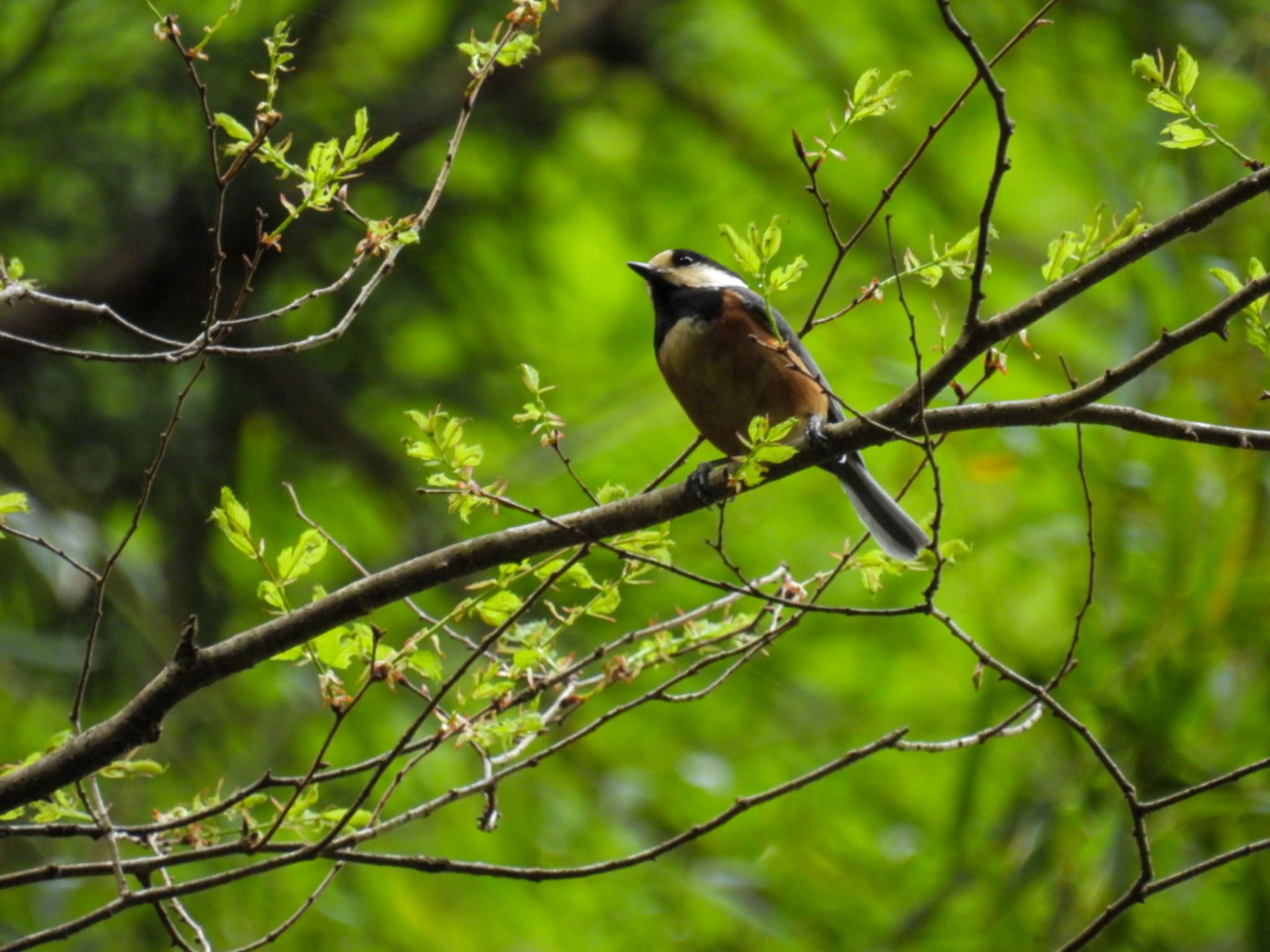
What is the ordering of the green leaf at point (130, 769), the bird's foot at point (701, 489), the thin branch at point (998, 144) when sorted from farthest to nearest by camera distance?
the bird's foot at point (701, 489) → the green leaf at point (130, 769) → the thin branch at point (998, 144)

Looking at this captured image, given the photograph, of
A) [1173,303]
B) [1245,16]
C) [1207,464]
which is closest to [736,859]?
[1207,464]

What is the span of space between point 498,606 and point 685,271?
6.74ft

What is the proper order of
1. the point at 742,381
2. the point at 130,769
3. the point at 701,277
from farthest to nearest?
the point at 701,277
the point at 742,381
the point at 130,769

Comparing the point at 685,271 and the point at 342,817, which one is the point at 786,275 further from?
the point at 685,271

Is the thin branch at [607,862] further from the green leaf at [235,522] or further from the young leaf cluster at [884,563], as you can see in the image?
the green leaf at [235,522]

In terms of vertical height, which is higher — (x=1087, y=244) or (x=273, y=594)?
(x=1087, y=244)

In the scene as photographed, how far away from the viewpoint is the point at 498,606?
2051mm

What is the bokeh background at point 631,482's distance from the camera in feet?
13.2

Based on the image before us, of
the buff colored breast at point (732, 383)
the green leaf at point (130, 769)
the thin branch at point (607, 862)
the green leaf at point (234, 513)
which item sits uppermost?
the buff colored breast at point (732, 383)

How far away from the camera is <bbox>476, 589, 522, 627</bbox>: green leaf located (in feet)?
6.69

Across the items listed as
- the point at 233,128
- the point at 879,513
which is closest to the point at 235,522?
the point at 233,128

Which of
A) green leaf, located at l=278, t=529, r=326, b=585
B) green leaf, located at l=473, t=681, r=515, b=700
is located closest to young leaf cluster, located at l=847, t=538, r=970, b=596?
green leaf, located at l=473, t=681, r=515, b=700

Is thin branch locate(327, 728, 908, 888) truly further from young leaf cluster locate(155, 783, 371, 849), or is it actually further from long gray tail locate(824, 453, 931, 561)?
long gray tail locate(824, 453, 931, 561)

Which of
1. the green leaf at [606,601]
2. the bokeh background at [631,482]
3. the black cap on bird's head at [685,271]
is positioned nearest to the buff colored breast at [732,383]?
the black cap on bird's head at [685,271]
